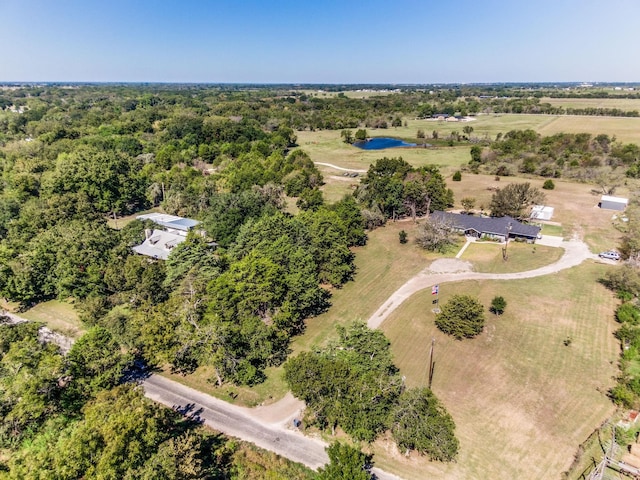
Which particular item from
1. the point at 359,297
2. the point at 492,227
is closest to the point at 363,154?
the point at 492,227

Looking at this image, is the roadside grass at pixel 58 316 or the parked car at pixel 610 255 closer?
the roadside grass at pixel 58 316

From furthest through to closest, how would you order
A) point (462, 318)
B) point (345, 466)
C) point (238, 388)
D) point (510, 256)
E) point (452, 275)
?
point (510, 256) < point (452, 275) < point (462, 318) < point (238, 388) < point (345, 466)

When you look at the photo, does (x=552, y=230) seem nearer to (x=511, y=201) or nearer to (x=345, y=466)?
(x=511, y=201)

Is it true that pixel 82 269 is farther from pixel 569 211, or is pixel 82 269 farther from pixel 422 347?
pixel 569 211

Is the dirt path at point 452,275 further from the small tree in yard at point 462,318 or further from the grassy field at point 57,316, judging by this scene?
the grassy field at point 57,316

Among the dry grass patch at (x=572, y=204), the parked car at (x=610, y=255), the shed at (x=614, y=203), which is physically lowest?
the parked car at (x=610, y=255)

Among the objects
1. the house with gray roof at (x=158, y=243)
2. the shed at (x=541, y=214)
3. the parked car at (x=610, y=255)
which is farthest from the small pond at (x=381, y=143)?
the house with gray roof at (x=158, y=243)

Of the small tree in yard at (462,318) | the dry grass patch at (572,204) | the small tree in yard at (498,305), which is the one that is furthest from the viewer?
the dry grass patch at (572,204)
